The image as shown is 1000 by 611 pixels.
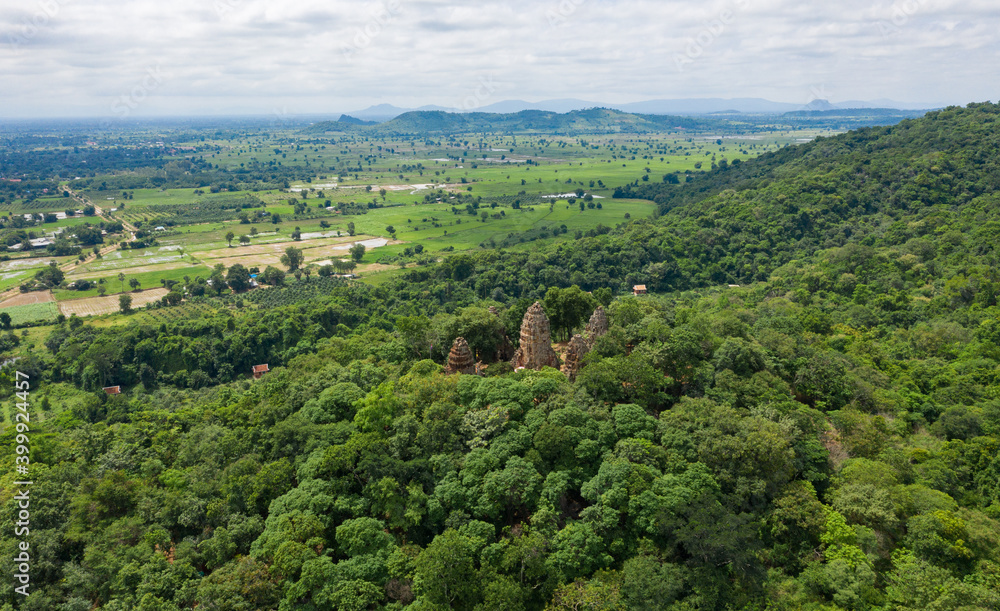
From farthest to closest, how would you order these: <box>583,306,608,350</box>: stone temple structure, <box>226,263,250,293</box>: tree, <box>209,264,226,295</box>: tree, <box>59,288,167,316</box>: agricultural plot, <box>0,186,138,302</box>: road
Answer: <box>226,263,250,293</box>: tree, <box>209,264,226,295</box>: tree, <box>0,186,138,302</box>: road, <box>59,288,167,316</box>: agricultural plot, <box>583,306,608,350</box>: stone temple structure

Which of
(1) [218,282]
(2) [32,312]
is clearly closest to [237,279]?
(1) [218,282]

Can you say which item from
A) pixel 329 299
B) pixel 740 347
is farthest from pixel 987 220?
pixel 329 299

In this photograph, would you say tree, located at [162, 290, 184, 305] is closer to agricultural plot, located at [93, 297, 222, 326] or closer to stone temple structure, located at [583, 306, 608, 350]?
agricultural plot, located at [93, 297, 222, 326]

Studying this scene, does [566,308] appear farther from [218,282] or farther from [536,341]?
[218,282]

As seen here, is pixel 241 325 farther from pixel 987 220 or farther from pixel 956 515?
pixel 987 220

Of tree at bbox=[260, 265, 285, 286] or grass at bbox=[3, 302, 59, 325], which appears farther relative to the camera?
tree at bbox=[260, 265, 285, 286]

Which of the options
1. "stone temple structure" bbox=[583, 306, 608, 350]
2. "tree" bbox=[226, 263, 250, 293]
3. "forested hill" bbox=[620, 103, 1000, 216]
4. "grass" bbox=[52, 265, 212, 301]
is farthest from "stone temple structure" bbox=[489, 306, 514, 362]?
"grass" bbox=[52, 265, 212, 301]
